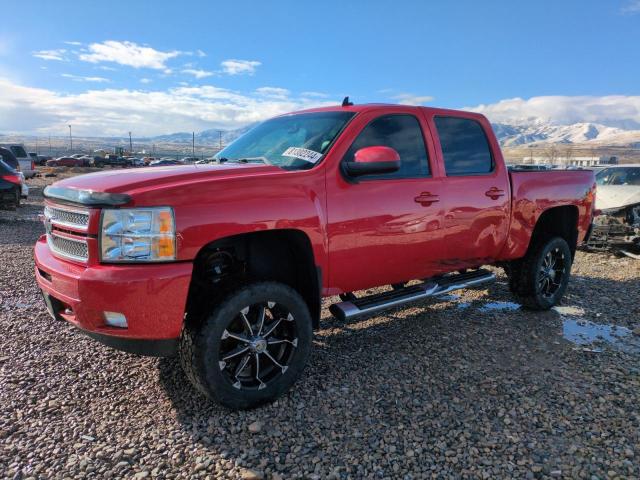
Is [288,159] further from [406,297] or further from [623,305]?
[623,305]

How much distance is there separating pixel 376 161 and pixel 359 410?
1696 millimetres

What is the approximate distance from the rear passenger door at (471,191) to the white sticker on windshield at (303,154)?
4.14 feet

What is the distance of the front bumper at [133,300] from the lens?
260 cm

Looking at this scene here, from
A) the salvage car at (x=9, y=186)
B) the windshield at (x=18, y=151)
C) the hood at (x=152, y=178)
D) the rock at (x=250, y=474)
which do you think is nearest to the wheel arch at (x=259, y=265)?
the hood at (x=152, y=178)

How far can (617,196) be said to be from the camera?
9.27 meters

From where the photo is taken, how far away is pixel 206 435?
2.84 metres

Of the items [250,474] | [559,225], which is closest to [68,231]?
[250,474]

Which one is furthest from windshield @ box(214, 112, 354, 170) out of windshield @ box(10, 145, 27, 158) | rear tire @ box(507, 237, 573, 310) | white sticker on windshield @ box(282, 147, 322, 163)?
windshield @ box(10, 145, 27, 158)

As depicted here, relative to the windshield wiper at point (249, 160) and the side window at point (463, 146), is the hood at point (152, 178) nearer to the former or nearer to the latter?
the windshield wiper at point (249, 160)

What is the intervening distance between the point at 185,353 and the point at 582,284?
596 cm

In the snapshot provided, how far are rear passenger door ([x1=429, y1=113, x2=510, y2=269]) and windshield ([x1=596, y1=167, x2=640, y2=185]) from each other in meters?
6.70

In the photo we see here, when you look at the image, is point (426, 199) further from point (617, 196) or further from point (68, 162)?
point (68, 162)

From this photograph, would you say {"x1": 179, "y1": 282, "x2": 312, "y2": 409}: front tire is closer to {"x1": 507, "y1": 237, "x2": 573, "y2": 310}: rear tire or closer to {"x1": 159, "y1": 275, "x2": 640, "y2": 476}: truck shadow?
{"x1": 159, "y1": 275, "x2": 640, "y2": 476}: truck shadow

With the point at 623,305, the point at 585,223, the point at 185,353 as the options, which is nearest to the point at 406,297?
the point at 185,353
